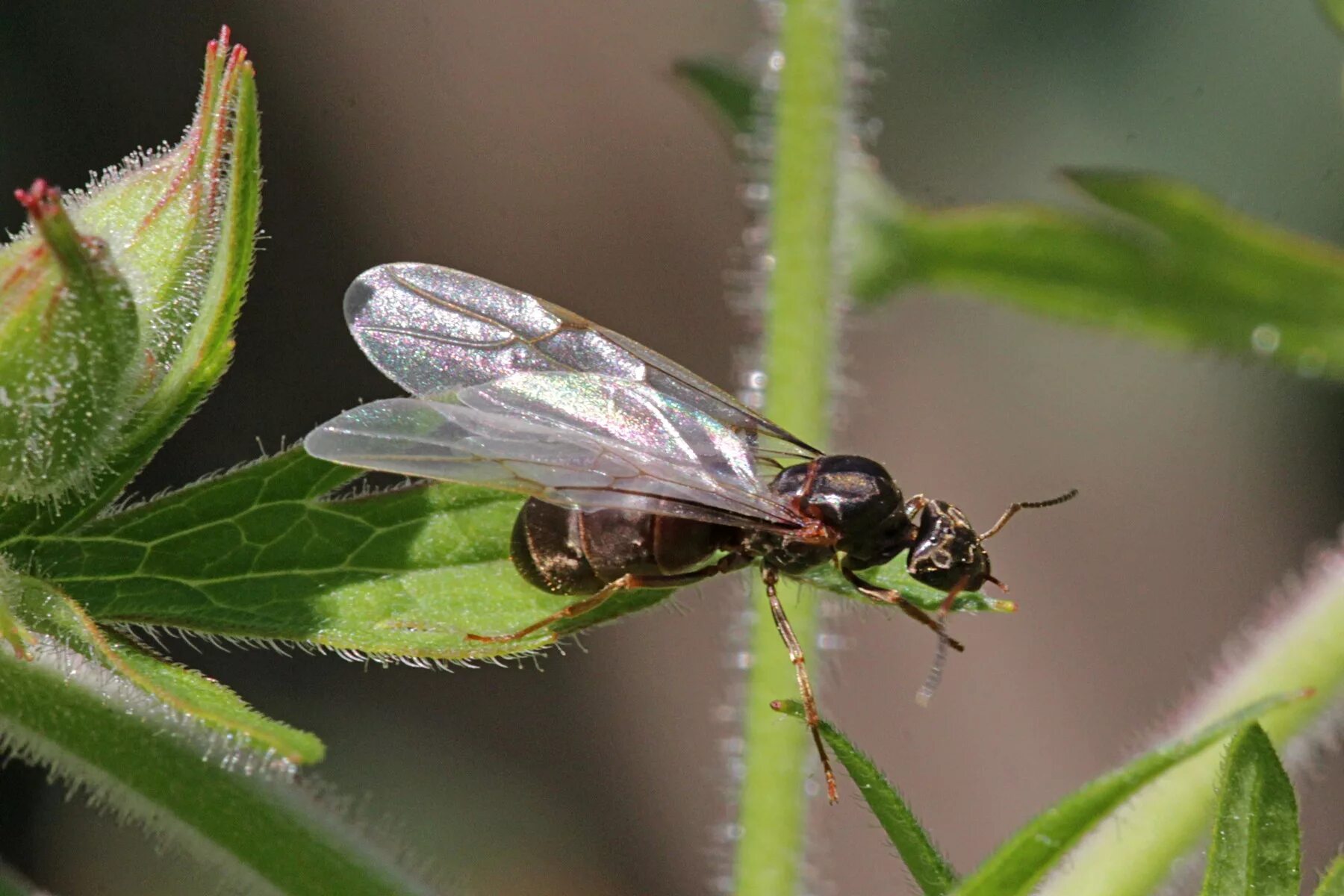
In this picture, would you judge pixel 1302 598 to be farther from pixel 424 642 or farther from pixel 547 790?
pixel 547 790

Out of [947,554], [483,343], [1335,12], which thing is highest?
[1335,12]

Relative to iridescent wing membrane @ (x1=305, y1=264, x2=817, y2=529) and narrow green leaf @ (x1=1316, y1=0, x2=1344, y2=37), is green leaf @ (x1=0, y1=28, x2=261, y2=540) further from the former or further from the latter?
narrow green leaf @ (x1=1316, y1=0, x2=1344, y2=37)

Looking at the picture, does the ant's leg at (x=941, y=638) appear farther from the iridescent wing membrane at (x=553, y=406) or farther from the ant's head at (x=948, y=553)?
the iridescent wing membrane at (x=553, y=406)

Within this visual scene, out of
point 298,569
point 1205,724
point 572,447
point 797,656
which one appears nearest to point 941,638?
point 797,656

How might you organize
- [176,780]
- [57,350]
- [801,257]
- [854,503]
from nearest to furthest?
[57,350] → [176,780] → [854,503] → [801,257]

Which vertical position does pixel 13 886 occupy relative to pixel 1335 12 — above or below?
below

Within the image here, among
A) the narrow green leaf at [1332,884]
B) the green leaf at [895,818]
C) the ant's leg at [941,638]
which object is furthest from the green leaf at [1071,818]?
the ant's leg at [941,638]

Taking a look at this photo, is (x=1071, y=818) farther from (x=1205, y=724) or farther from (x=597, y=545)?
(x=597, y=545)
